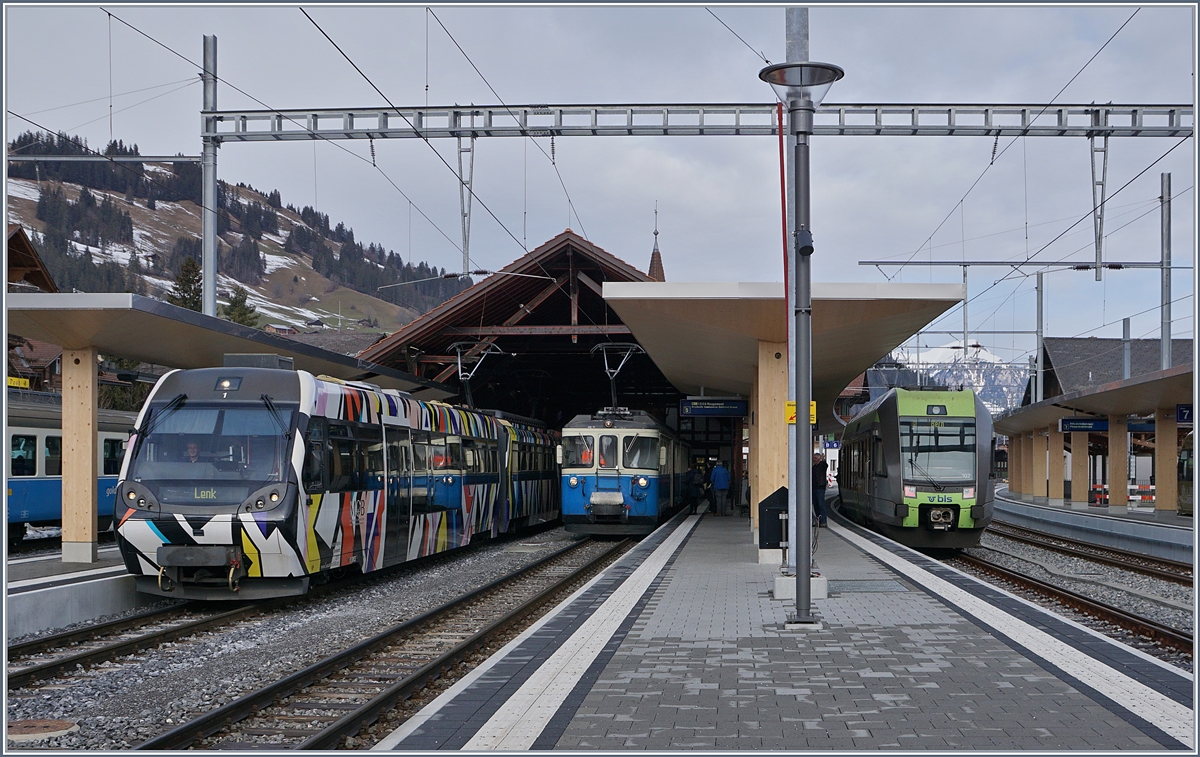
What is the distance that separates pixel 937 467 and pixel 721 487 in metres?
10.7

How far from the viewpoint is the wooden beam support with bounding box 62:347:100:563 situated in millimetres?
15023

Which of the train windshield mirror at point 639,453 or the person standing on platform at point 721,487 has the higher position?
the train windshield mirror at point 639,453

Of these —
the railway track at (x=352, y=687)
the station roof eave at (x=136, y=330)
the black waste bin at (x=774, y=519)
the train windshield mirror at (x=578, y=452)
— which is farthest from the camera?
the train windshield mirror at (x=578, y=452)

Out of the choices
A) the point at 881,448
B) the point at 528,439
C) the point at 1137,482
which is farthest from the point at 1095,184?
the point at 1137,482

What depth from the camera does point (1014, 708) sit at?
22.0 feet

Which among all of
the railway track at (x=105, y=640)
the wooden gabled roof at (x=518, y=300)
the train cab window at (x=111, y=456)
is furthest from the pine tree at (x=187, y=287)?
the railway track at (x=105, y=640)

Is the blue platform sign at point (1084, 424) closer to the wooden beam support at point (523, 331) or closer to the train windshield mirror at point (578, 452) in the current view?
the wooden beam support at point (523, 331)

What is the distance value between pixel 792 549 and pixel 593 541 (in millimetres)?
12820

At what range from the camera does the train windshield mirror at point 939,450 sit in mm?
20406

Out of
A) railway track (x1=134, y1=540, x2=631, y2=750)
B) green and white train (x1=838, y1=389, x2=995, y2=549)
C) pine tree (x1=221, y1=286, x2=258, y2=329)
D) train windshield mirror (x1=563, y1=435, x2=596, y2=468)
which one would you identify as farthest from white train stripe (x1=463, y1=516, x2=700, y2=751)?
pine tree (x1=221, y1=286, x2=258, y2=329)

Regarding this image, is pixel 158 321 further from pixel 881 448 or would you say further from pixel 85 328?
pixel 881 448

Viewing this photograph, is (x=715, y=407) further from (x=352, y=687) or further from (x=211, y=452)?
(x=352, y=687)

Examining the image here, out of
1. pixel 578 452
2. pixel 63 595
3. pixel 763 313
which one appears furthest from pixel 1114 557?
pixel 63 595

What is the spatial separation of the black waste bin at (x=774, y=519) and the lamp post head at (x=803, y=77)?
5324mm
